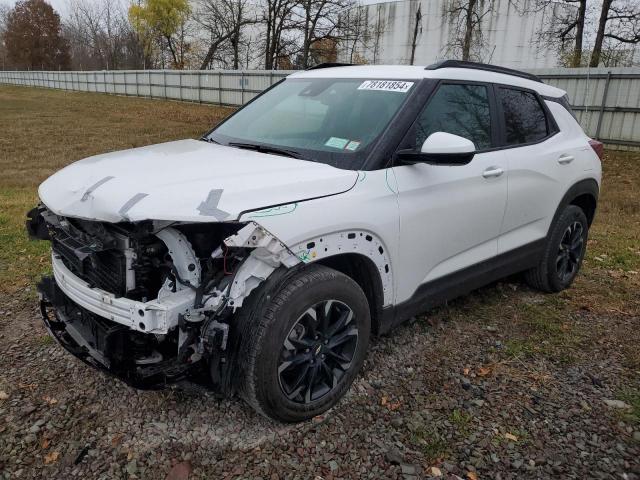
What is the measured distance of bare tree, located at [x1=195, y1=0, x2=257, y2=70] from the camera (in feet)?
120

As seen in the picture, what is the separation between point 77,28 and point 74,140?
216ft

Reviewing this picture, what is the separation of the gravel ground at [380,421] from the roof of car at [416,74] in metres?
1.78

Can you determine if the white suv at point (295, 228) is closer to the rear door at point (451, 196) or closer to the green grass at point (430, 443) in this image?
the rear door at point (451, 196)

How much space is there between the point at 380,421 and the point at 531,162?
86.2 inches

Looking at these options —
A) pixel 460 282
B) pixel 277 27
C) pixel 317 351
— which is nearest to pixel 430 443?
pixel 317 351

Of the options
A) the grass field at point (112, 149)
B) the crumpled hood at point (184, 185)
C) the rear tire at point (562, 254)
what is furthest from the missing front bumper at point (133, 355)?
the rear tire at point (562, 254)

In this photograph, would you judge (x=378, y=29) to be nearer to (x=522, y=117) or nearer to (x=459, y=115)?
(x=522, y=117)

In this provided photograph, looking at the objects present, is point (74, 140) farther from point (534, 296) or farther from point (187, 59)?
point (187, 59)

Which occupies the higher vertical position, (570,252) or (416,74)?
(416,74)

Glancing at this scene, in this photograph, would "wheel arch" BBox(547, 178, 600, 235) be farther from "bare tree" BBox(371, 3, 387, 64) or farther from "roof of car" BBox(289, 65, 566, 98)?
"bare tree" BBox(371, 3, 387, 64)

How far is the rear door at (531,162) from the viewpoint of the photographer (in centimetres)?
372

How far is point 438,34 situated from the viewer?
43844 mm

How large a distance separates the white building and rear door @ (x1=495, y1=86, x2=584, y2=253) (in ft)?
106

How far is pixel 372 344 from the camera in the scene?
11.8 ft
